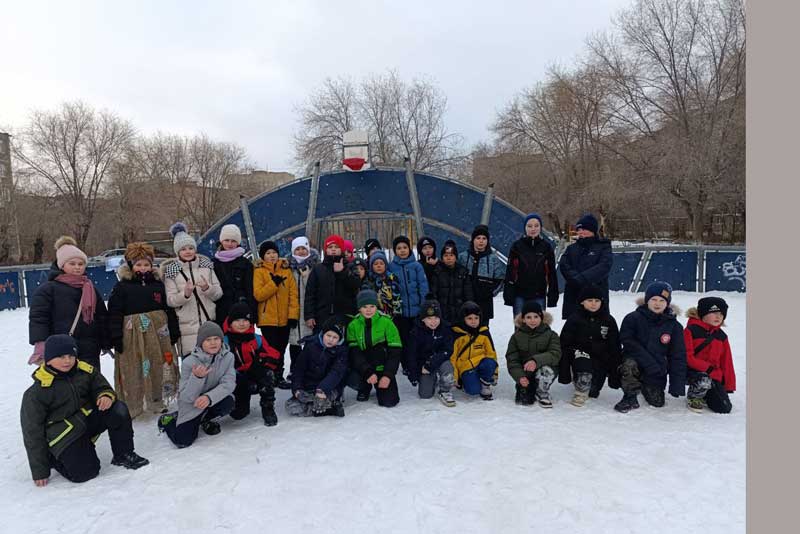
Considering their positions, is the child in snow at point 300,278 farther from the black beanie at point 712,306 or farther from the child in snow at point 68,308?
the black beanie at point 712,306

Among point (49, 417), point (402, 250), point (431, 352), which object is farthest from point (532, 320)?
point (49, 417)

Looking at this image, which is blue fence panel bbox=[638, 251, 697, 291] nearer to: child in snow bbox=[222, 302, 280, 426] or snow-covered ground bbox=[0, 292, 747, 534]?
snow-covered ground bbox=[0, 292, 747, 534]

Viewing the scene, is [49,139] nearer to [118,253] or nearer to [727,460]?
[118,253]

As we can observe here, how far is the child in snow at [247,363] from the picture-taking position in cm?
414

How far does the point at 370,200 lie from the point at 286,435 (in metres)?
4.92

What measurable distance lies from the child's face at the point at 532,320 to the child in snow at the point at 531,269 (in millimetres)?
534

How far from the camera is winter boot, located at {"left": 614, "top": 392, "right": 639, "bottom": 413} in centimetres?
414

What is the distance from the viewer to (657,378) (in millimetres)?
4191

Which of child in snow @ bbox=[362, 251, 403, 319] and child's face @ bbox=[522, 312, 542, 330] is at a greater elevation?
child in snow @ bbox=[362, 251, 403, 319]

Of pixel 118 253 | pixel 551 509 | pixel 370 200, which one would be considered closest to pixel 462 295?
pixel 551 509

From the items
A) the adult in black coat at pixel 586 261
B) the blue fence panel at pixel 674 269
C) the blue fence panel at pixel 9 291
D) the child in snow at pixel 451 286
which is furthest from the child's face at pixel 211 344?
the blue fence panel at pixel 9 291

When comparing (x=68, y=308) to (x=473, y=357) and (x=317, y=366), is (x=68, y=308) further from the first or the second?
(x=473, y=357)

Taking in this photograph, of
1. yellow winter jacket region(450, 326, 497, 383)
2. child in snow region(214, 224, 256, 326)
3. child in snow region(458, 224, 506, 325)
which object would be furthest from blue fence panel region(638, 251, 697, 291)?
child in snow region(214, 224, 256, 326)

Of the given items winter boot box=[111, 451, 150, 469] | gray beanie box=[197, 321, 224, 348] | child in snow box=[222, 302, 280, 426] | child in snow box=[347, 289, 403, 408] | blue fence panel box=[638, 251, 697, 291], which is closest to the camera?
winter boot box=[111, 451, 150, 469]
